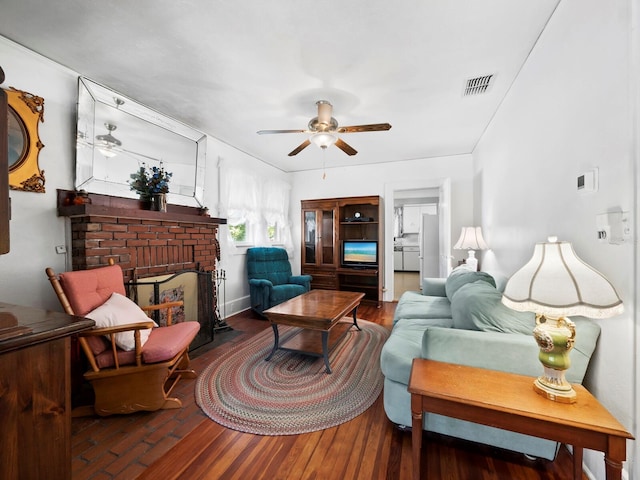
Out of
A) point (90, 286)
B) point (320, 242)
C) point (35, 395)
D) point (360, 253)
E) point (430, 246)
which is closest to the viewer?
point (35, 395)

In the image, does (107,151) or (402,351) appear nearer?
(402,351)

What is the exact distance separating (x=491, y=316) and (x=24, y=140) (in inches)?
136

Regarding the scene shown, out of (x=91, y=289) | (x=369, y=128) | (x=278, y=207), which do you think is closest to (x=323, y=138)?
(x=369, y=128)

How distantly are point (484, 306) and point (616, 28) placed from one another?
1.43 metres

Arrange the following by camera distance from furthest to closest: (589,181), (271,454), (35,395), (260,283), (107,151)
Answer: (260,283) < (107,151) < (271,454) < (589,181) < (35,395)

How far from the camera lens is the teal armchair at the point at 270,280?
3.90 m

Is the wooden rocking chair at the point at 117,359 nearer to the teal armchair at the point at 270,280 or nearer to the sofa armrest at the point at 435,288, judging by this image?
the teal armchair at the point at 270,280

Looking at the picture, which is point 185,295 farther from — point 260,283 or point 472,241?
point 472,241

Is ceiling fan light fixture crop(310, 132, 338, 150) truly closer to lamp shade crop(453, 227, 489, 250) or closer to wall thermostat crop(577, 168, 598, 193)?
wall thermostat crop(577, 168, 598, 193)

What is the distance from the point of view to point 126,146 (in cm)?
266

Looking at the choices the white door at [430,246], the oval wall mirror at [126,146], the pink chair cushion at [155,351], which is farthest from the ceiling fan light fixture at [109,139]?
the white door at [430,246]

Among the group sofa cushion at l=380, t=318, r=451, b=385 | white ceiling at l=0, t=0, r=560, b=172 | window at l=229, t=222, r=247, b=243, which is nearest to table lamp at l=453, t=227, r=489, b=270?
white ceiling at l=0, t=0, r=560, b=172

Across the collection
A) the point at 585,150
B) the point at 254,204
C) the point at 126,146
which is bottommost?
the point at 585,150

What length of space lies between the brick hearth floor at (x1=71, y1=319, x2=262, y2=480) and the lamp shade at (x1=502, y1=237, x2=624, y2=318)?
6.72ft
